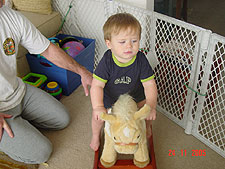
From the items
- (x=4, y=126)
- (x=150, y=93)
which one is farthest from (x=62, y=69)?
(x=150, y=93)

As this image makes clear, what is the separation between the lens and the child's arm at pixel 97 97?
105cm

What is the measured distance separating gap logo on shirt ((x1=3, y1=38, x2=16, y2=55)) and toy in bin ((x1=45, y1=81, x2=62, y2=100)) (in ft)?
1.49

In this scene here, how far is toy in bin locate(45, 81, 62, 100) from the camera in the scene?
1.63 m

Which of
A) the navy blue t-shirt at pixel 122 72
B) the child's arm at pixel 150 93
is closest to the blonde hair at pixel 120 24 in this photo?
the navy blue t-shirt at pixel 122 72

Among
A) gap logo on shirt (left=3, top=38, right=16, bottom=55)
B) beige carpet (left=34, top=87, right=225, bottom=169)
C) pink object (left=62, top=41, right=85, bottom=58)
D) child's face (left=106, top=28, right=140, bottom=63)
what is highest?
child's face (left=106, top=28, right=140, bottom=63)

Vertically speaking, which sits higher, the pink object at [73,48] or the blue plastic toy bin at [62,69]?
the pink object at [73,48]

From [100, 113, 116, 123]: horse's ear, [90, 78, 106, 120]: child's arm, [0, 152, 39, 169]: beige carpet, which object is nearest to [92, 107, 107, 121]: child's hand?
[90, 78, 106, 120]: child's arm

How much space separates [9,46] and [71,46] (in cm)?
54

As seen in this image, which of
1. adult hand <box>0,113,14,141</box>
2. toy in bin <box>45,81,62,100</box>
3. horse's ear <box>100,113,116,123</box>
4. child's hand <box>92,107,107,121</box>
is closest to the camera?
horse's ear <box>100,113,116,123</box>

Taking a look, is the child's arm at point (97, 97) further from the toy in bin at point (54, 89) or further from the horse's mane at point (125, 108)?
the toy in bin at point (54, 89)

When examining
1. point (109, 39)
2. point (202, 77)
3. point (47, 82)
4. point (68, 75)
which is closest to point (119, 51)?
point (109, 39)

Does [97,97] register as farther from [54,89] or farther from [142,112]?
[54,89]

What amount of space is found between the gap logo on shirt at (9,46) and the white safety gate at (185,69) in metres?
0.67

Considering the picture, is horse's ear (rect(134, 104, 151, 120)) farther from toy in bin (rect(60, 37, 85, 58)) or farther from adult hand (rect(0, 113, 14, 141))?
toy in bin (rect(60, 37, 85, 58))
